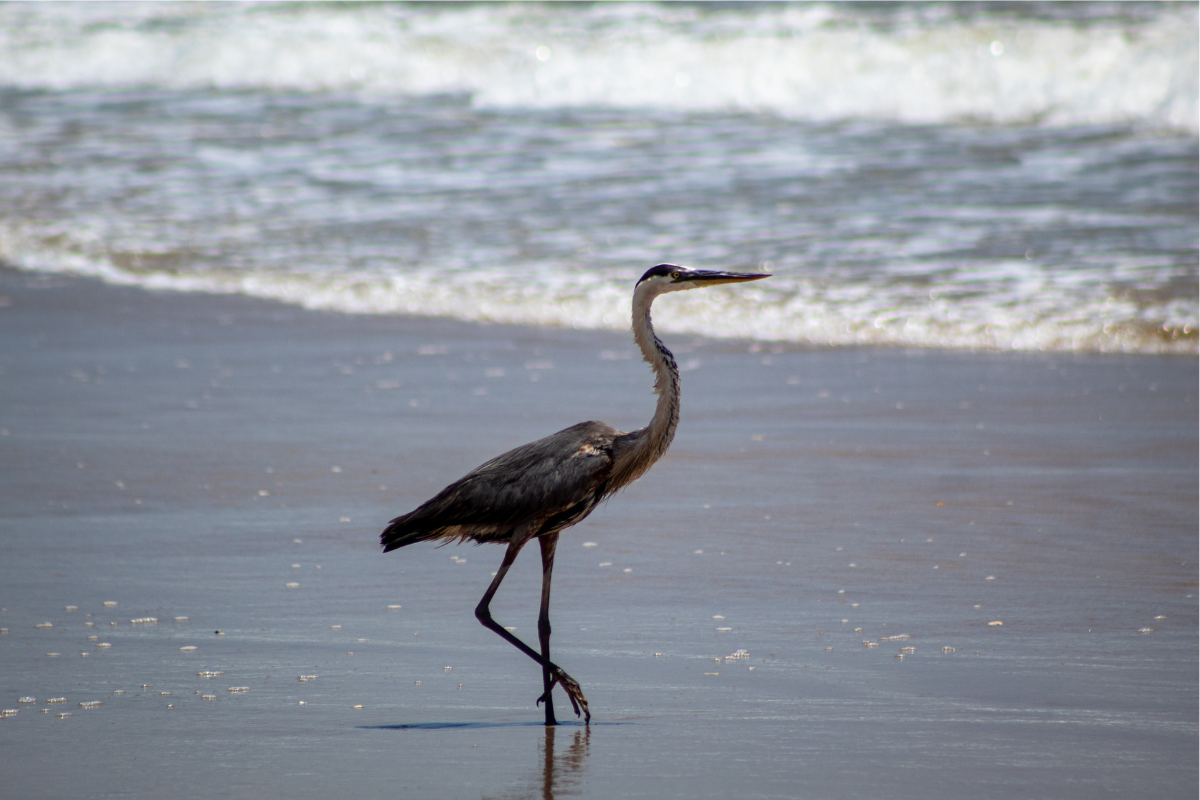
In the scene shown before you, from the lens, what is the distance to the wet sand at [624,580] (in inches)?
145

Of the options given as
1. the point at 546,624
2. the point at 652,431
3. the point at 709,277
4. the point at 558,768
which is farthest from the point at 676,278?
the point at 558,768

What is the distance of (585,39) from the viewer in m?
22.6

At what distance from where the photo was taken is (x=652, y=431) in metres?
4.21

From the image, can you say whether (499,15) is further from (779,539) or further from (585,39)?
(779,539)

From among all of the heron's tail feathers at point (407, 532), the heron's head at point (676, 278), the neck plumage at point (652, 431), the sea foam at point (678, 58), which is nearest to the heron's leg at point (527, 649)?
the heron's tail feathers at point (407, 532)

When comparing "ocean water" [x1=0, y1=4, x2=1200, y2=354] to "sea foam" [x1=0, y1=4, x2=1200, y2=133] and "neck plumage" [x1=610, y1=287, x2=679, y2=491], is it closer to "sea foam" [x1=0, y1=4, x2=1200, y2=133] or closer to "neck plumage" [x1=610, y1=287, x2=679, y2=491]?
"sea foam" [x1=0, y1=4, x2=1200, y2=133]

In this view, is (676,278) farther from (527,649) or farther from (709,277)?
(527,649)

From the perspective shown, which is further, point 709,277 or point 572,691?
point 709,277

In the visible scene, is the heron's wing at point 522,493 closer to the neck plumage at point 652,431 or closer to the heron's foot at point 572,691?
the neck plumage at point 652,431

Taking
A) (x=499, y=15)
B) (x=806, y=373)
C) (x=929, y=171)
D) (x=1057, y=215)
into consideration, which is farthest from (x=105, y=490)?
(x=499, y=15)

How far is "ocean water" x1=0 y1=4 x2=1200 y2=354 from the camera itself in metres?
9.85

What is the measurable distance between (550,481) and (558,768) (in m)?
0.86

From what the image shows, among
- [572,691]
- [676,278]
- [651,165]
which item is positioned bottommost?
[572,691]

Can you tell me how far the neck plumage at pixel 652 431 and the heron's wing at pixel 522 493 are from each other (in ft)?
0.16
